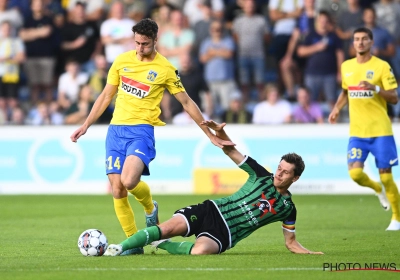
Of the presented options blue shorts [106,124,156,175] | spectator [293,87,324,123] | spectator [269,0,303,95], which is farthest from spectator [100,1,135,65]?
blue shorts [106,124,156,175]

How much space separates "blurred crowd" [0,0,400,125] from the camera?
1950 centimetres

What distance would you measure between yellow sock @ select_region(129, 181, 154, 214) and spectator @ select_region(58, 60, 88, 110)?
36.7 feet

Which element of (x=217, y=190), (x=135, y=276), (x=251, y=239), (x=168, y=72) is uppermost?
(x=168, y=72)

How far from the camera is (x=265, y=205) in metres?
8.84

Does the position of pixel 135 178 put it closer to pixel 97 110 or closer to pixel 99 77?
pixel 97 110

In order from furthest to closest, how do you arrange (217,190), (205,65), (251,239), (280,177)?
(205,65)
(217,190)
(251,239)
(280,177)

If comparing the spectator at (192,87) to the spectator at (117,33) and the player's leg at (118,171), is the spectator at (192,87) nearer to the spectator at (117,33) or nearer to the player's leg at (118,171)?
the spectator at (117,33)

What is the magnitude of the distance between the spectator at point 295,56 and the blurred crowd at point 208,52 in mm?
24

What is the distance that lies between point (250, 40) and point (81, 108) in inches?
168

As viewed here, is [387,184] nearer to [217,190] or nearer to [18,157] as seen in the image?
[217,190]

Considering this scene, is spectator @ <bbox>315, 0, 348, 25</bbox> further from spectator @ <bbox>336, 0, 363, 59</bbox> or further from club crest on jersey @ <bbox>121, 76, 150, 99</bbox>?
club crest on jersey @ <bbox>121, 76, 150, 99</bbox>

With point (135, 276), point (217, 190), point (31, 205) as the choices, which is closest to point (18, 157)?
point (31, 205)

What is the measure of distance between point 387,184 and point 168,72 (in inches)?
176

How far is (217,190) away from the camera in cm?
1842
